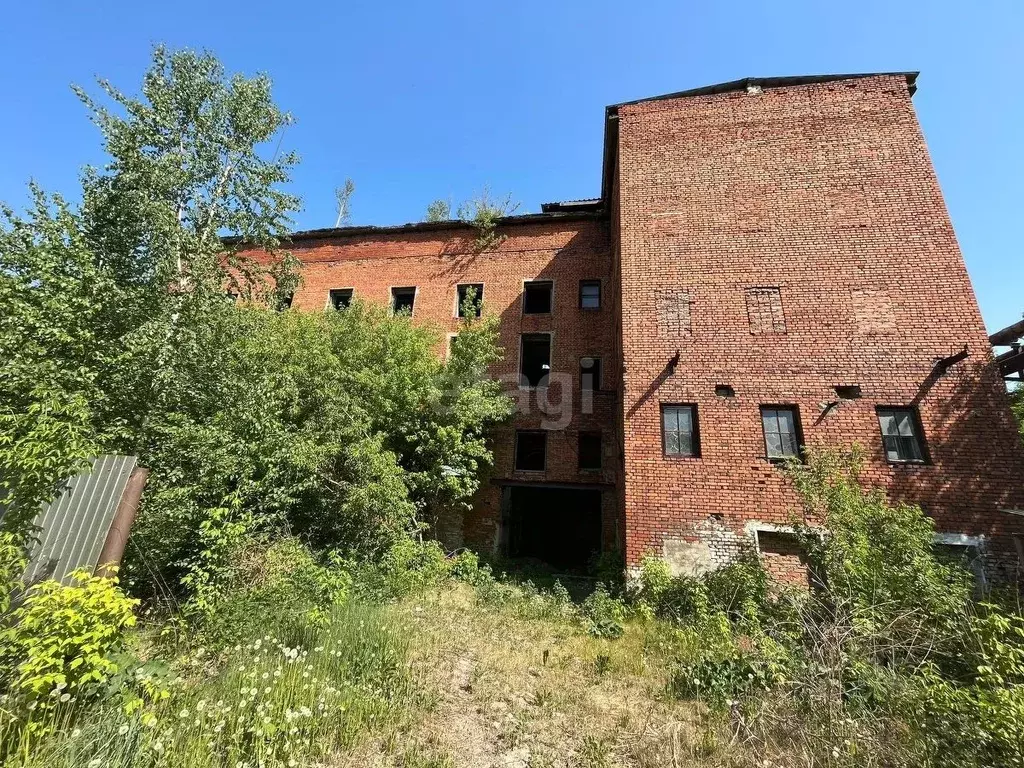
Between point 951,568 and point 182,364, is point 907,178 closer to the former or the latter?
point 951,568

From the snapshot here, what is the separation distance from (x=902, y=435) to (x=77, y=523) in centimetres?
1359

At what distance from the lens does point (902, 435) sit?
28.1ft

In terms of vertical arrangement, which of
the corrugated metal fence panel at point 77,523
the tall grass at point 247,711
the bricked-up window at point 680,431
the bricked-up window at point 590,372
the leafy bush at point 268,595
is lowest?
the tall grass at point 247,711

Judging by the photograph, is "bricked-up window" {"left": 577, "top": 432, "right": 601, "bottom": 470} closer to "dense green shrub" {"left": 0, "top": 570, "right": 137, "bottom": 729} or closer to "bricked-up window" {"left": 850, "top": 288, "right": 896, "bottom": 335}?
"bricked-up window" {"left": 850, "top": 288, "right": 896, "bottom": 335}

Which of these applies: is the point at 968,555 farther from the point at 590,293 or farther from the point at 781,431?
the point at 590,293

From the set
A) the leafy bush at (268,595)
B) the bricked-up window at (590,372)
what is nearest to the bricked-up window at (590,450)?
the bricked-up window at (590,372)

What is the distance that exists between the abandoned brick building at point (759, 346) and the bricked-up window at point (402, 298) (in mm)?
4330

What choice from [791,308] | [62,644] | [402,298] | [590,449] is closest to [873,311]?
[791,308]

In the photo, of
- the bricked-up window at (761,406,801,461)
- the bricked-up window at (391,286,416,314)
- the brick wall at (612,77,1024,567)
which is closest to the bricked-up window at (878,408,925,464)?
the brick wall at (612,77,1024,567)

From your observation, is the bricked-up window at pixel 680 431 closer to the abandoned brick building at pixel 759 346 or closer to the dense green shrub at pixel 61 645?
the abandoned brick building at pixel 759 346

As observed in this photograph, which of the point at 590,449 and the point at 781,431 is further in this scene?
the point at 590,449

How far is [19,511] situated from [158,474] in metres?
2.71

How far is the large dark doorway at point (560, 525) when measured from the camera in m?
14.8

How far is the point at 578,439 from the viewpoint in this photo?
42.1 feet
